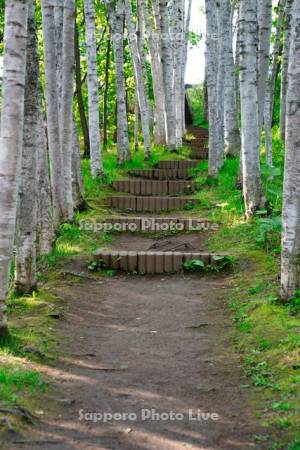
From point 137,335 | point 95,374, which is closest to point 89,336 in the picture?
point 137,335

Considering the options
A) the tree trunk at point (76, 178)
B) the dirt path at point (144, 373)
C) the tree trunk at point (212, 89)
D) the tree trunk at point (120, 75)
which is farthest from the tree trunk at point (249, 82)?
the tree trunk at point (120, 75)

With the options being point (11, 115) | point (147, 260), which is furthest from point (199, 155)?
point (11, 115)

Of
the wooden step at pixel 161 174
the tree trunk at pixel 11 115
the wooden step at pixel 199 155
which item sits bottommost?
the wooden step at pixel 161 174

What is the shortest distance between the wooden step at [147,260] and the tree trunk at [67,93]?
1.69 metres

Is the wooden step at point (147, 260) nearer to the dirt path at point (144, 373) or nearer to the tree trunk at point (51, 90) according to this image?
the dirt path at point (144, 373)

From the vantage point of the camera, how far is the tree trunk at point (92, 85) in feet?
44.7

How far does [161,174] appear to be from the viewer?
15.9 metres

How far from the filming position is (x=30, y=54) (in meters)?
6.65

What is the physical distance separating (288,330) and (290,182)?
1551mm

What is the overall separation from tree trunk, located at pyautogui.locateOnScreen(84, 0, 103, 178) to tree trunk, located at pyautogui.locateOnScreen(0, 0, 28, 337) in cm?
922

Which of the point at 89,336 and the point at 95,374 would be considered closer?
the point at 95,374

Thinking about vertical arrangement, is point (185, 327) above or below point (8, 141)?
below

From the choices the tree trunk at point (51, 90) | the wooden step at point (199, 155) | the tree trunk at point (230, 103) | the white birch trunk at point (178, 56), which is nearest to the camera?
the tree trunk at point (51, 90)

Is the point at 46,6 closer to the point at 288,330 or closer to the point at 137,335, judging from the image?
the point at 137,335
